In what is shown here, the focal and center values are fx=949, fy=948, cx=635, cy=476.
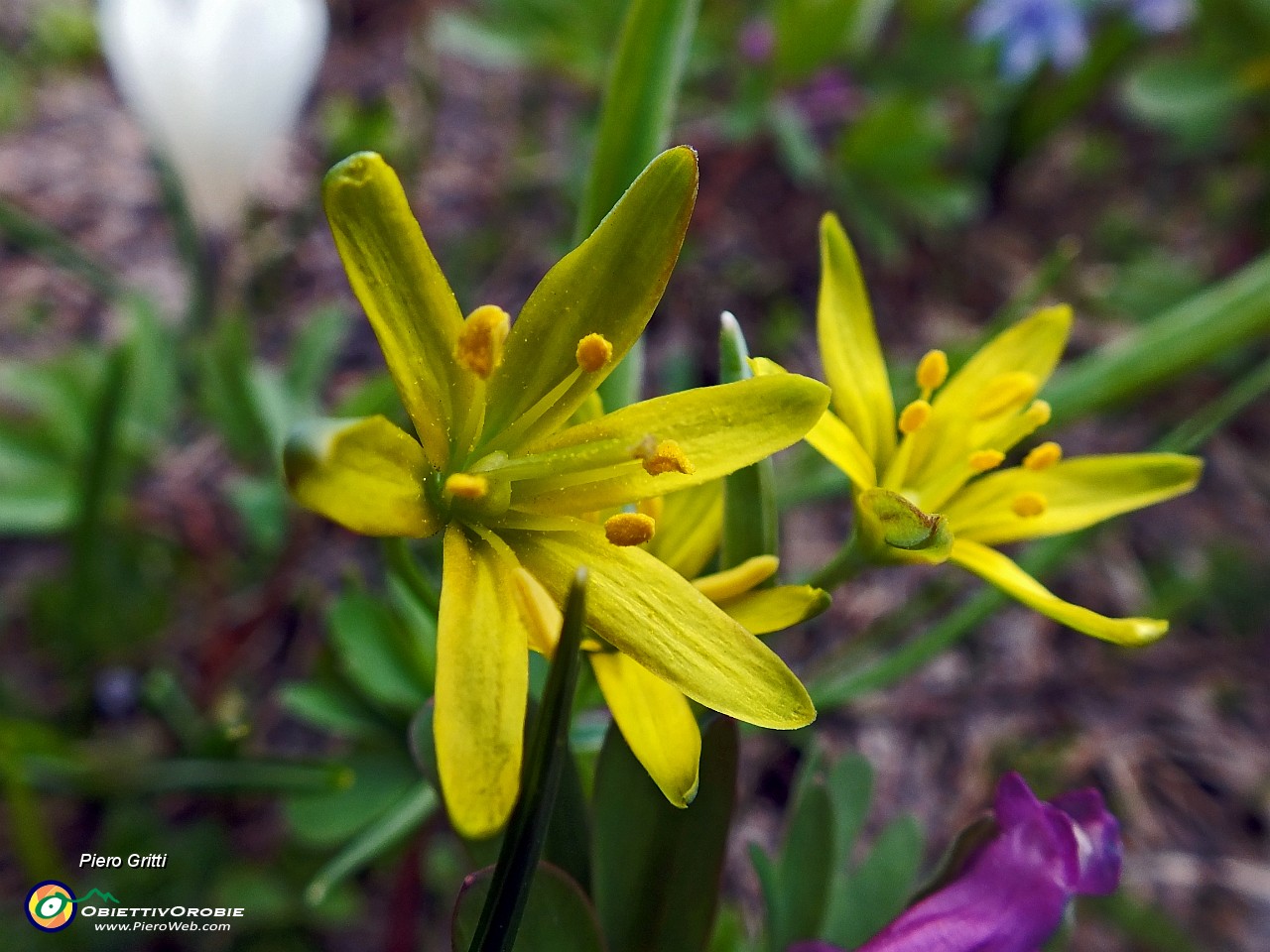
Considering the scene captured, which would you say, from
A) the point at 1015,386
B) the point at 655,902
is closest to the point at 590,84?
the point at 1015,386

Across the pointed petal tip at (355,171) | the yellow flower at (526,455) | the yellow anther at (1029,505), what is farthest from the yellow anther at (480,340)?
the yellow anther at (1029,505)

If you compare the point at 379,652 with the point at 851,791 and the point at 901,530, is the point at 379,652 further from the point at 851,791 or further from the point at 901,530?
the point at 901,530

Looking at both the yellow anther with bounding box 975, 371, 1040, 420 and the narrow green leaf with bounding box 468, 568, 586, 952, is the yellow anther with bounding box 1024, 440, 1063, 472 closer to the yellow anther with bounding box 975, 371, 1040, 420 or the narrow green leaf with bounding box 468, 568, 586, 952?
the yellow anther with bounding box 975, 371, 1040, 420

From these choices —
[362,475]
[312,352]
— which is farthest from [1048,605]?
[312,352]

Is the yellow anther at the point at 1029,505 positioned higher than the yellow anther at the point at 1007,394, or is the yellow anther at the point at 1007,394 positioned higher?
the yellow anther at the point at 1007,394

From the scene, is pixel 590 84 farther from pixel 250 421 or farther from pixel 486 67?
pixel 250 421

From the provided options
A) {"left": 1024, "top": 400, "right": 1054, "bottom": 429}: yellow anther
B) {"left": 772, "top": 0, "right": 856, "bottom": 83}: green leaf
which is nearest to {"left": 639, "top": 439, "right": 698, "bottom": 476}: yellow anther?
{"left": 1024, "top": 400, "right": 1054, "bottom": 429}: yellow anther

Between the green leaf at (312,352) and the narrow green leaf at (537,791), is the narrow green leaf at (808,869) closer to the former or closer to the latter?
the narrow green leaf at (537,791)
